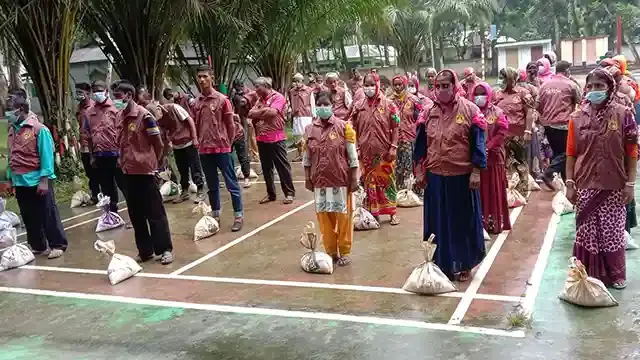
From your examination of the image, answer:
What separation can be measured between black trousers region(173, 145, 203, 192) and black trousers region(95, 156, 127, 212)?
1171mm

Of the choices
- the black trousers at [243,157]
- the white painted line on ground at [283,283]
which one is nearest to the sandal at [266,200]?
the black trousers at [243,157]

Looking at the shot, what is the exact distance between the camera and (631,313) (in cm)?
425

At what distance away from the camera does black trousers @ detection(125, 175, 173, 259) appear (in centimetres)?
624

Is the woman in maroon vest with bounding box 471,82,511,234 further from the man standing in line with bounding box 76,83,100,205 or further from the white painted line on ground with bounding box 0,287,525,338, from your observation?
the man standing in line with bounding box 76,83,100,205

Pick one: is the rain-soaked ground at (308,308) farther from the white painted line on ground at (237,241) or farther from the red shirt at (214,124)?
the red shirt at (214,124)

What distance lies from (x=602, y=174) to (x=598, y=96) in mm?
561

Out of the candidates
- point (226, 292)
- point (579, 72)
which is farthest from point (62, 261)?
point (579, 72)

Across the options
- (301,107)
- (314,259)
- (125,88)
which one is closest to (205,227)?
(125,88)

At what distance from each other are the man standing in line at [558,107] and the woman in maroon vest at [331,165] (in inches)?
127

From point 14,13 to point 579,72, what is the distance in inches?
1204

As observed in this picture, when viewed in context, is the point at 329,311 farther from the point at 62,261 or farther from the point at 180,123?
the point at 180,123

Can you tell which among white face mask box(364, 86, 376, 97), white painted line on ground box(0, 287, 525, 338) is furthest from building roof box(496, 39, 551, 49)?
white painted line on ground box(0, 287, 525, 338)

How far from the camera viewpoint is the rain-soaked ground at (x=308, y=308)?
4051mm

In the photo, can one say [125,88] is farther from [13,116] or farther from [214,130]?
[214,130]
